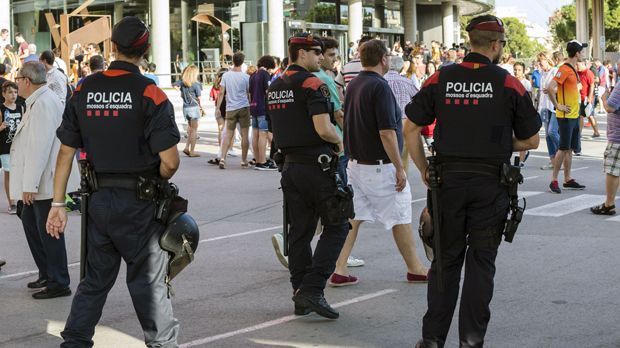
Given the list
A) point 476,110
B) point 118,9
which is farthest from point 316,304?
point 118,9

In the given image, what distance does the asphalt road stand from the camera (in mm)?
6516

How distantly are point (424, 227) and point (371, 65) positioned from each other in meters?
2.32

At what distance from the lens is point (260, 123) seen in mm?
16969

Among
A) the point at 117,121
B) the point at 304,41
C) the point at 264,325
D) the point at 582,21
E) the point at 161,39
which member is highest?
the point at 582,21

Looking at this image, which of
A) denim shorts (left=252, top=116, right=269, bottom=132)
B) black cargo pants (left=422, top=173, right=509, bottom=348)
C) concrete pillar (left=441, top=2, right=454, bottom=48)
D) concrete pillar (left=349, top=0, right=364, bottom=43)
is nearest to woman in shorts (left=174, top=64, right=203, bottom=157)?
denim shorts (left=252, top=116, right=269, bottom=132)

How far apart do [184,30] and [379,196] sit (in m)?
33.7

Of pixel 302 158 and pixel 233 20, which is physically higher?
pixel 233 20

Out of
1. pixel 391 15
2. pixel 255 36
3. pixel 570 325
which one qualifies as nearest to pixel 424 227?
pixel 570 325

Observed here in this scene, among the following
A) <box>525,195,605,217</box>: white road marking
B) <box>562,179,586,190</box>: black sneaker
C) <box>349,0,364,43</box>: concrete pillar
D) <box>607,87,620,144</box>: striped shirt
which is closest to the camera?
A: <box>607,87,620,144</box>: striped shirt

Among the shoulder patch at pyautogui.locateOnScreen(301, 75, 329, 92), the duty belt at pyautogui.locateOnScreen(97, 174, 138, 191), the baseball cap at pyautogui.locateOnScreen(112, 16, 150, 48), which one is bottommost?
the duty belt at pyautogui.locateOnScreen(97, 174, 138, 191)

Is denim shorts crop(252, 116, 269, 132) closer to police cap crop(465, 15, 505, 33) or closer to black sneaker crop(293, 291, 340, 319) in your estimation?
black sneaker crop(293, 291, 340, 319)

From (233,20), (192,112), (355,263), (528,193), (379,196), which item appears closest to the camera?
(379,196)

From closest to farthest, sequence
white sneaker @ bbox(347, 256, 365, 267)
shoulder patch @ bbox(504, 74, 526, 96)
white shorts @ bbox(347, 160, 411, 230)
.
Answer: shoulder patch @ bbox(504, 74, 526, 96) → white shorts @ bbox(347, 160, 411, 230) → white sneaker @ bbox(347, 256, 365, 267)

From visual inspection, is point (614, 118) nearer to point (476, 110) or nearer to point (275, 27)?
point (476, 110)
